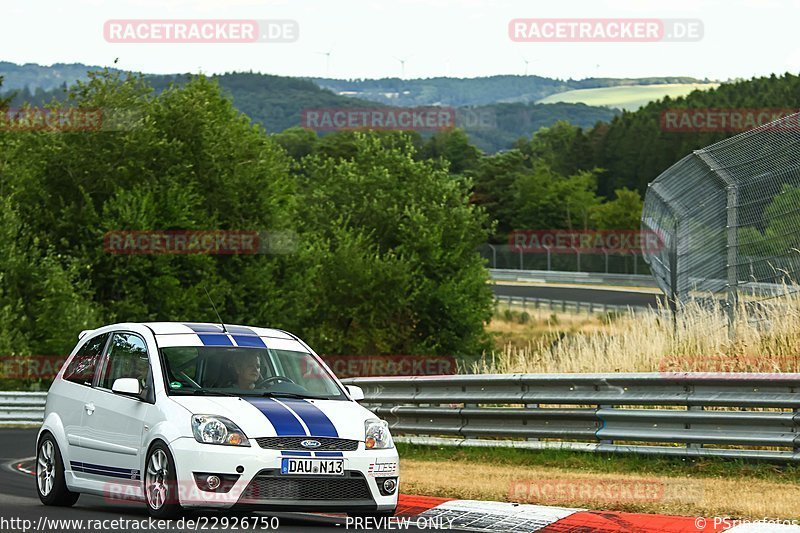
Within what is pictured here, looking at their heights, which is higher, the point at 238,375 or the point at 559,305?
the point at 238,375

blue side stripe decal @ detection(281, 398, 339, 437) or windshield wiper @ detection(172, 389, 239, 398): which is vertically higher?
windshield wiper @ detection(172, 389, 239, 398)

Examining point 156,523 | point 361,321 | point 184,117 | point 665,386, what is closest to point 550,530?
point 156,523

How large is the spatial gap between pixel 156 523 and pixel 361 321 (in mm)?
50935

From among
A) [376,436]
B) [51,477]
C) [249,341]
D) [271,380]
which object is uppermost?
[249,341]

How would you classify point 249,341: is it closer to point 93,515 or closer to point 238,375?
point 238,375

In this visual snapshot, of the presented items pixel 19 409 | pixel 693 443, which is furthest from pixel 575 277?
pixel 693 443

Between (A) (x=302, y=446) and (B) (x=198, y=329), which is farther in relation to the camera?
(B) (x=198, y=329)

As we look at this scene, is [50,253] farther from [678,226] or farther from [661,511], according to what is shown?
[661,511]

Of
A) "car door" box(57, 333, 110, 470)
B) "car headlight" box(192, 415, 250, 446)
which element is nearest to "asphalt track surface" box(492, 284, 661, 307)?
"car door" box(57, 333, 110, 470)

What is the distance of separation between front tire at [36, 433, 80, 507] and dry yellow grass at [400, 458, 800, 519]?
3.05m

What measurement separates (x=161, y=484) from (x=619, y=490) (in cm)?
390

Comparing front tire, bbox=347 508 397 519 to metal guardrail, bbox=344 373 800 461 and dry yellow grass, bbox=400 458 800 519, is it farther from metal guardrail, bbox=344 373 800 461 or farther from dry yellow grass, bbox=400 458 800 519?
metal guardrail, bbox=344 373 800 461

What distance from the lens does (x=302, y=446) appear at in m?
9.04

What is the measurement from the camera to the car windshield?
984cm
